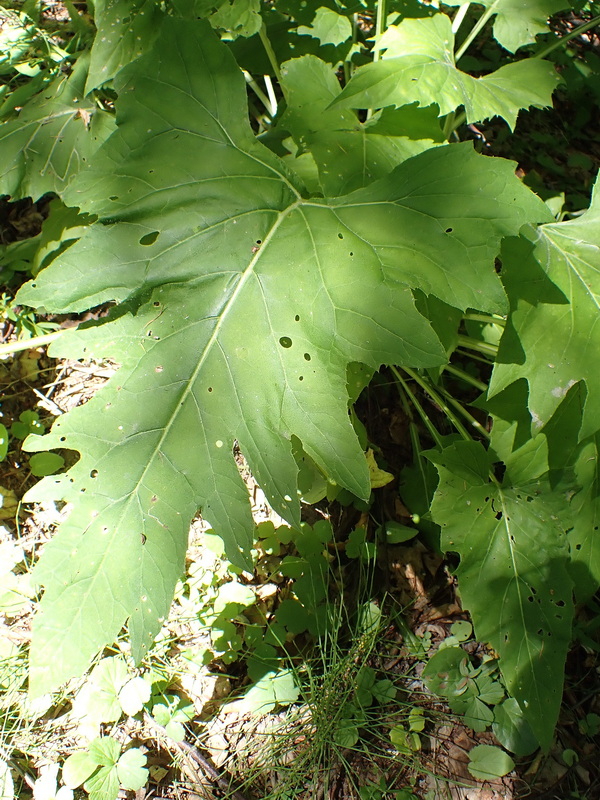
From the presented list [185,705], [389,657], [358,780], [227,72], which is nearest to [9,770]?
[185,705]

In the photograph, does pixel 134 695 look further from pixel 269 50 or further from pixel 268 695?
pixel 269 50

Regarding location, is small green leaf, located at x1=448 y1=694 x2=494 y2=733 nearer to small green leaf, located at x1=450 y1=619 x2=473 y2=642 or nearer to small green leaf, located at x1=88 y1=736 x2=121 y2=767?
small green leaf, located at x1=450 y1=619 x2=473 y2=642

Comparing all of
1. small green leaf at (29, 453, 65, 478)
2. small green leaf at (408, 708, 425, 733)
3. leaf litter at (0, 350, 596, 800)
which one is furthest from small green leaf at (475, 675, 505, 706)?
small green leaf at (29, 453, 65, 478)

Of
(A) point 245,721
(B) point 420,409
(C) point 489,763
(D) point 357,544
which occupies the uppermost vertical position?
(B) point 420,409

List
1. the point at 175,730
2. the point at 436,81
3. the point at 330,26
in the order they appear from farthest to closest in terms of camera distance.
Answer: the point at 330,26 < the point at 175,730 < the point at 436,81

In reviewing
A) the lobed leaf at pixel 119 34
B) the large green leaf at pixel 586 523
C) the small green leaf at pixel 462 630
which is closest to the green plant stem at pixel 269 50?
the lobed leaf at pixel 119 34

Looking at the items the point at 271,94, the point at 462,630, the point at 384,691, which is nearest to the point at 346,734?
the point at 384,691
